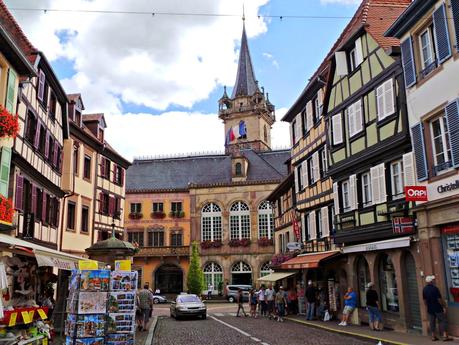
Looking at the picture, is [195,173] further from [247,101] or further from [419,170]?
[419,170]

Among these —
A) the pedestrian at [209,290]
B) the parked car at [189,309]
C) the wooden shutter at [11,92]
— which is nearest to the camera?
the wooden shutter at [11,92]

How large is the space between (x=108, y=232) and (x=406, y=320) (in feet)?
71.3

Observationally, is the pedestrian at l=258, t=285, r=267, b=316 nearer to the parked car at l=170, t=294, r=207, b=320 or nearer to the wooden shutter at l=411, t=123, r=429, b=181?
the parked car at l=170, t=294, r=207, b=320

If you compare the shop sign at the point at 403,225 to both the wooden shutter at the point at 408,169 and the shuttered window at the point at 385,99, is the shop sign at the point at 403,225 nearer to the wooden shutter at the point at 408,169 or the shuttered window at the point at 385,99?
the wooden shutter at the point at 408,169

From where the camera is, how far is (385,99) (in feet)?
57.6

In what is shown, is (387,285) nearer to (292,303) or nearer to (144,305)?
(144,305)

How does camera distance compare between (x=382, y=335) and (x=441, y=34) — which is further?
(x=382, y=335)

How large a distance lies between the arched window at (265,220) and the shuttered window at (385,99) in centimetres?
3617

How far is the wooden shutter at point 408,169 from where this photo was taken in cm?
1590

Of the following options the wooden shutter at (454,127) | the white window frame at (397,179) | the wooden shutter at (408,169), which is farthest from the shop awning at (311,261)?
the wooden shutter at (454,127)

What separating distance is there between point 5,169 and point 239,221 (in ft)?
129

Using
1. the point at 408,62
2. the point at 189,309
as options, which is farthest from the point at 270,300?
the point at 408,62

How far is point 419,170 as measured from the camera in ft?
50.6

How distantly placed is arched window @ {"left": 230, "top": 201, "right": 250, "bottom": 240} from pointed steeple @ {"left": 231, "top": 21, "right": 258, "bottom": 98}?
2834cm
